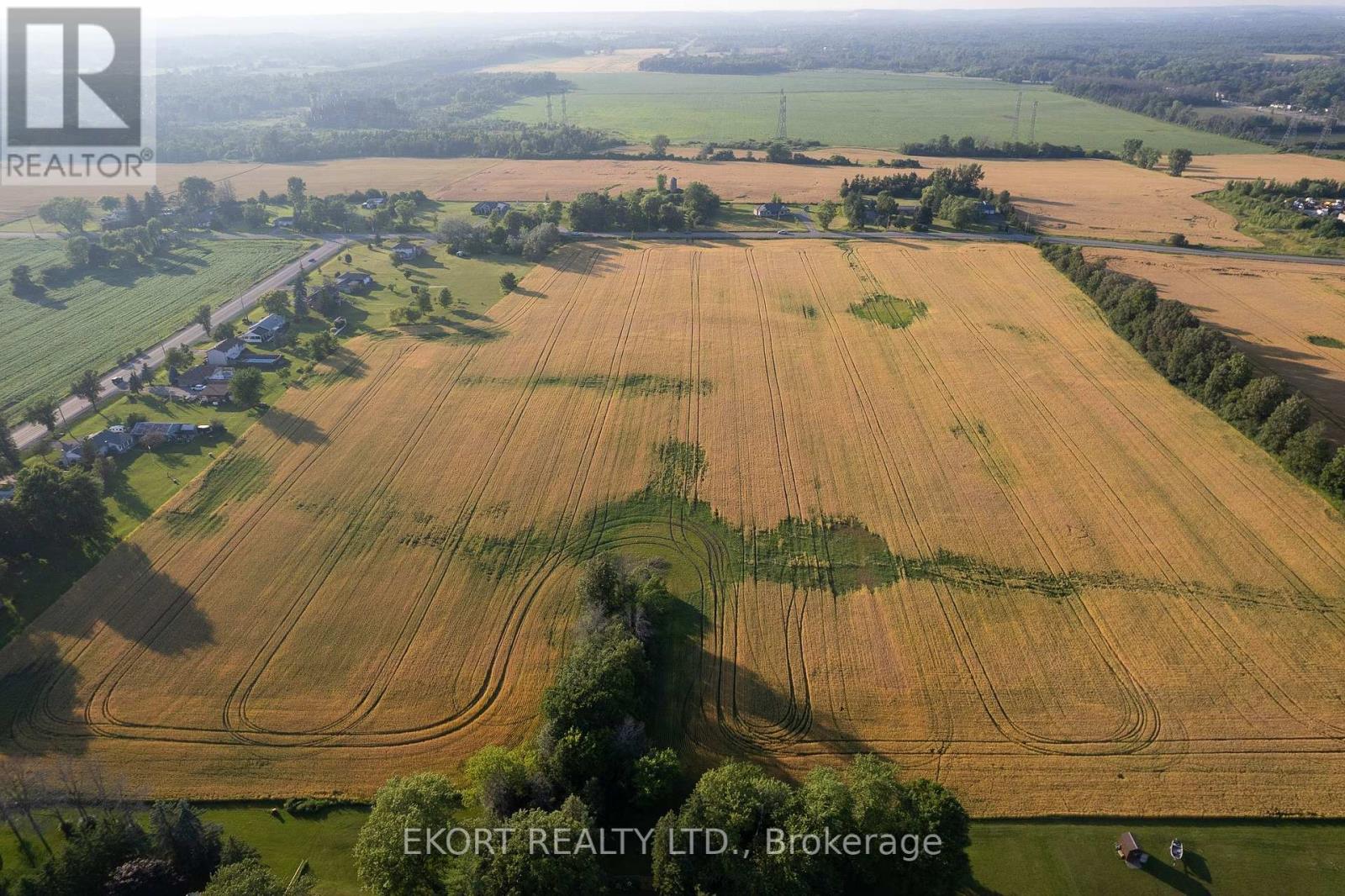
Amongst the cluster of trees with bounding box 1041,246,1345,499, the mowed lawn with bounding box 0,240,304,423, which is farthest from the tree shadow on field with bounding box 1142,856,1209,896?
the mowed lawn with bounding box 0,240,304,423

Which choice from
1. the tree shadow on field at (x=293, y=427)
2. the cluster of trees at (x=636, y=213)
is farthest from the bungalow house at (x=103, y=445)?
the cluster of trees at (x=636, y=213)

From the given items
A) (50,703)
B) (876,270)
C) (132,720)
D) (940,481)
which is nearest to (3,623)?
(50,703)

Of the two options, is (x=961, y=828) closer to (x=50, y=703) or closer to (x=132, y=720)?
(x=132, y=720)

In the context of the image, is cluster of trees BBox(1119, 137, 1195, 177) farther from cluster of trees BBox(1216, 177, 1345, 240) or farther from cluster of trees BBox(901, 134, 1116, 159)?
cluster of trees BBox(1216, 177, 1345, 240)

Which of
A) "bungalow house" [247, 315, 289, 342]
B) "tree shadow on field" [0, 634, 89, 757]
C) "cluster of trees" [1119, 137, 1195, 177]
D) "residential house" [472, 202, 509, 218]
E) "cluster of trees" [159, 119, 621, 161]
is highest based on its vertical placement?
"cluster of trees" [1119, 137, 1195, 177]

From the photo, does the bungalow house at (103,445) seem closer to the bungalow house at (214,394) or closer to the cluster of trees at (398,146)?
the bungalow house at (214,394)

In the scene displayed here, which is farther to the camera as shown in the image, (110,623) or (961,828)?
(110,623)

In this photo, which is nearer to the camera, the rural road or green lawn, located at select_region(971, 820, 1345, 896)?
green lawn, located at select_region(971, 820, 1345, 896)
